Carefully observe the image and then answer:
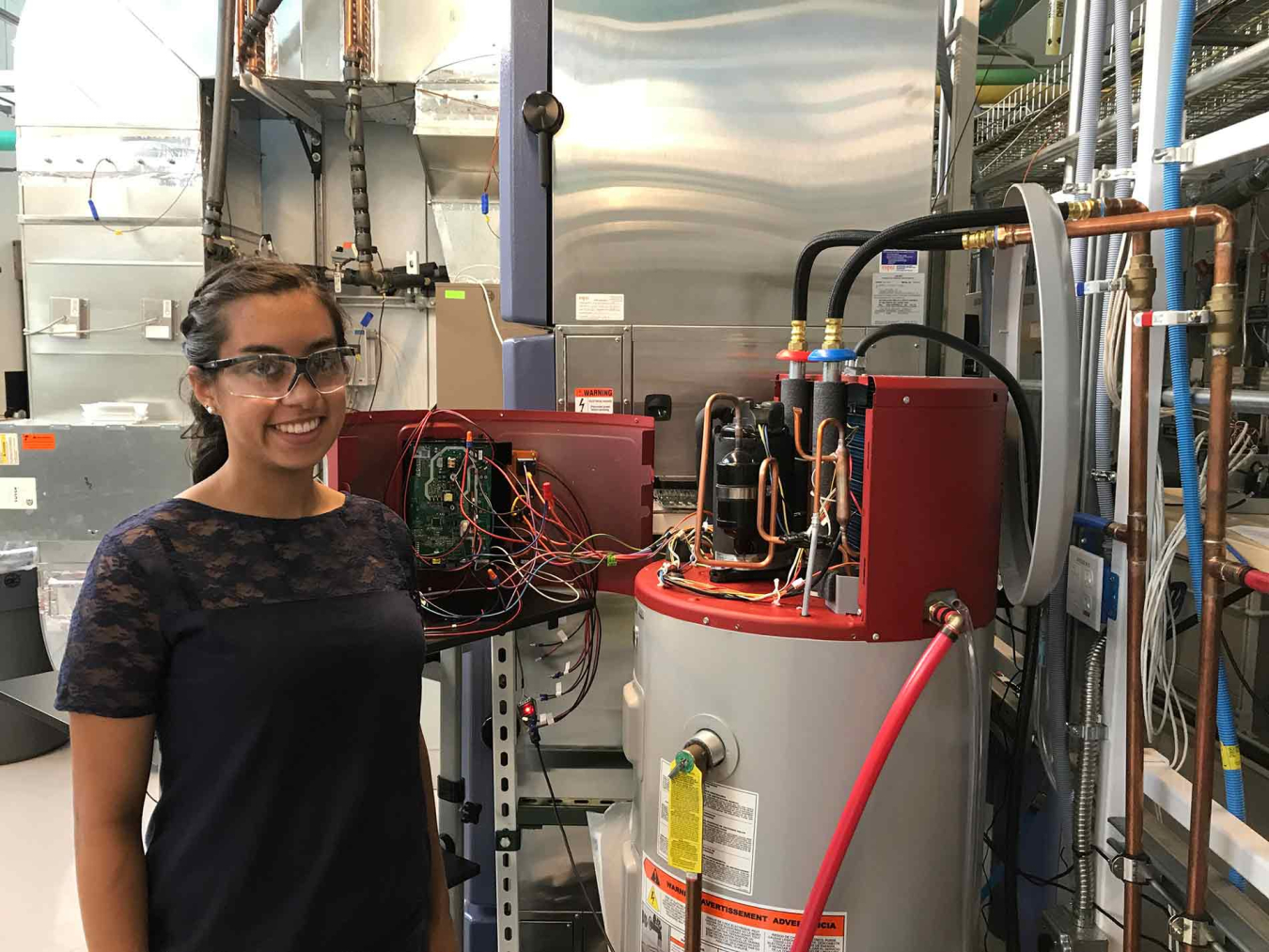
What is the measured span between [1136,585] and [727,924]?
804 millimetres

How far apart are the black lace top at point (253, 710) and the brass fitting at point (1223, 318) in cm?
119

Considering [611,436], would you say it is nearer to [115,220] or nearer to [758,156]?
[758,156]

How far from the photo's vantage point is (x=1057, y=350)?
3.39 feet

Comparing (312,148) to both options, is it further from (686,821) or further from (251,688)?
(686,821)

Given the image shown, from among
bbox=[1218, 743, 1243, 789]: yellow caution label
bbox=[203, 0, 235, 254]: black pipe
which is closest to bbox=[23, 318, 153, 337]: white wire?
bbox=[203, 0, 235, 254]: black pipe

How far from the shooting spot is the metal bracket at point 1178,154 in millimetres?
1231

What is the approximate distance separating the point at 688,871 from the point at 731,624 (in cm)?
35

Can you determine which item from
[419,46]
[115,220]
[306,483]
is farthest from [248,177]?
[306,483]

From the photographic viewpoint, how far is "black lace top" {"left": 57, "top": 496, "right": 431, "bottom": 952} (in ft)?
2.98

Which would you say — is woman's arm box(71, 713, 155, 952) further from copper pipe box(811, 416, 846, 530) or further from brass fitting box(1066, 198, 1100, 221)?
brass fitting box(1066, 198, 1100, 221)

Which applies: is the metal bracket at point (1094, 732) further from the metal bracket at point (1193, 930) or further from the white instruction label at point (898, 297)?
the white instruction label at point (898, 297)

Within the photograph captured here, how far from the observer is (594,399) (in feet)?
6.36

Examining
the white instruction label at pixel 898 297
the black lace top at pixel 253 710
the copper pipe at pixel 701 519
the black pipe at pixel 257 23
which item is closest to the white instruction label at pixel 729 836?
the copper pipe at pixel 701 519

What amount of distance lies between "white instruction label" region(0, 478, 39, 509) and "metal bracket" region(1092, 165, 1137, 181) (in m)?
3.54
